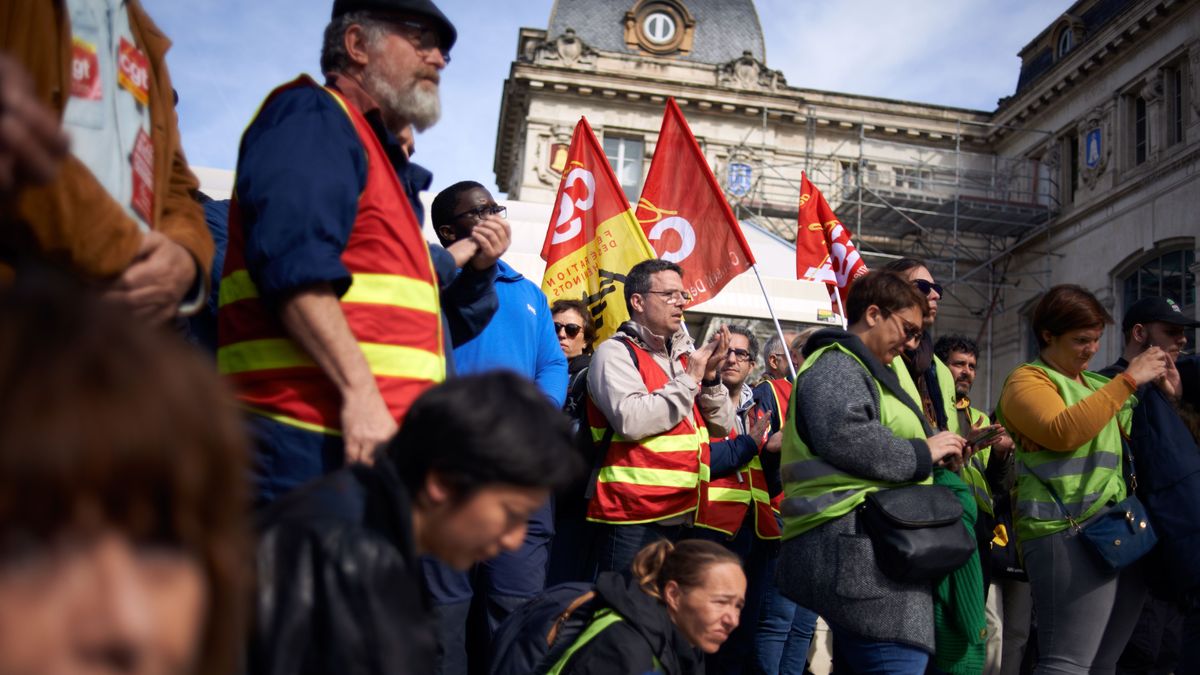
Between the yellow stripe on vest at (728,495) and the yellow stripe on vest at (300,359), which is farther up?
the yellow stripe on vest at (300,359)

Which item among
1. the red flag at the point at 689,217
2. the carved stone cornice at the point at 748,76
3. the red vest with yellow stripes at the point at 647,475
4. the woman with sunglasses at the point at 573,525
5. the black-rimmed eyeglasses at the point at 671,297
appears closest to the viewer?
the red vest with yellow stripes at the point at 647,475

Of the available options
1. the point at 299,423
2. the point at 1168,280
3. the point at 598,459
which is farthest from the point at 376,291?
the point at 1168,280

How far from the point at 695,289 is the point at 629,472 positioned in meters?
2.64

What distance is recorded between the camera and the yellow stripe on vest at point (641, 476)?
4219 mm

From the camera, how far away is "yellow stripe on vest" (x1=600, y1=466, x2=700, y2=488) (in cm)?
422

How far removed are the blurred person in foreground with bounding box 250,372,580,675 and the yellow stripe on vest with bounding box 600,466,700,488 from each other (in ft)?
7.52

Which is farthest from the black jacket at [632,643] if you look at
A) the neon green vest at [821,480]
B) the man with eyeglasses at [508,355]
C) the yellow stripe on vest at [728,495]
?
the yellow stripe on vest at [728,495]

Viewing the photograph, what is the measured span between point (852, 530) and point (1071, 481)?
3.96ft

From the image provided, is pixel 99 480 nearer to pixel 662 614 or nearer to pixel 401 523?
pixel 401 523

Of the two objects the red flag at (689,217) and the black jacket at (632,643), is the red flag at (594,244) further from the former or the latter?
the black jacket at (632,643)

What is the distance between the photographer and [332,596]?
1516 mm

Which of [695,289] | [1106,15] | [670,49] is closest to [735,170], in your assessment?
[670,49]

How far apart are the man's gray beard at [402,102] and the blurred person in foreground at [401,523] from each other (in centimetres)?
100

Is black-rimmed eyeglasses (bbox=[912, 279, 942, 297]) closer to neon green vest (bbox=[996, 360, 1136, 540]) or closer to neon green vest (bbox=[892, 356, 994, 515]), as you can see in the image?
neon green vest (bbox=[892, 356, 994, 515])
